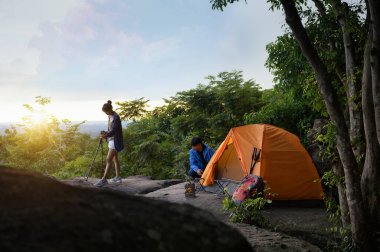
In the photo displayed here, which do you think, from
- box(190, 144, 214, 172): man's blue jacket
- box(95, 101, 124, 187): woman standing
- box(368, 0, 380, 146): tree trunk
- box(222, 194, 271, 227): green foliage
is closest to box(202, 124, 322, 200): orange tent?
box(190, 144, 214, 172): man's blue jacket

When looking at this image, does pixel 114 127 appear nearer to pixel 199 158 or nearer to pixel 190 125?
pixel 199 158

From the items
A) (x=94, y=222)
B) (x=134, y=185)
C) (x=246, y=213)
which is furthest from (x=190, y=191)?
(x=94, y=222)

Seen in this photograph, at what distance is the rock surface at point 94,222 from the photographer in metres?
1.54

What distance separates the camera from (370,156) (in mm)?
6383

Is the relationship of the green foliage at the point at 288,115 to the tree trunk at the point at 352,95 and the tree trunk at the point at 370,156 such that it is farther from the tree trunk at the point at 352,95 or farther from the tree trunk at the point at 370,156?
the tree trunk at the point at 370,156

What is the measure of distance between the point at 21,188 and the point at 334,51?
381 inches

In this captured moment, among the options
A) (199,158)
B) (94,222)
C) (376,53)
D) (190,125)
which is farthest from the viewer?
(190,125)

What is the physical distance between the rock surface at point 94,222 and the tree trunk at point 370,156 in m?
5.06

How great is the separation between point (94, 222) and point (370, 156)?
5760 mm

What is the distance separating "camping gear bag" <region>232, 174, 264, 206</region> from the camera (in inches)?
326

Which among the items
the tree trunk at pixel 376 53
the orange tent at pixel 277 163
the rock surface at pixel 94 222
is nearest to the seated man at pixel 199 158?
the orange tent at pixel 277 163

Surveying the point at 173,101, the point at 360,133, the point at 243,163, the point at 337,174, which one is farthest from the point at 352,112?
the point at 173,101

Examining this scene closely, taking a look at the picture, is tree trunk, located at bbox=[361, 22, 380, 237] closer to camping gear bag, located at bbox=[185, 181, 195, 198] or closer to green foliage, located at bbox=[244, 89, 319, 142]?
camping gear bag, located at bbox=[185, 181, 195, 198]

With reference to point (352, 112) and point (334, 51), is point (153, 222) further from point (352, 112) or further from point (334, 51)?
point (334, 51)
